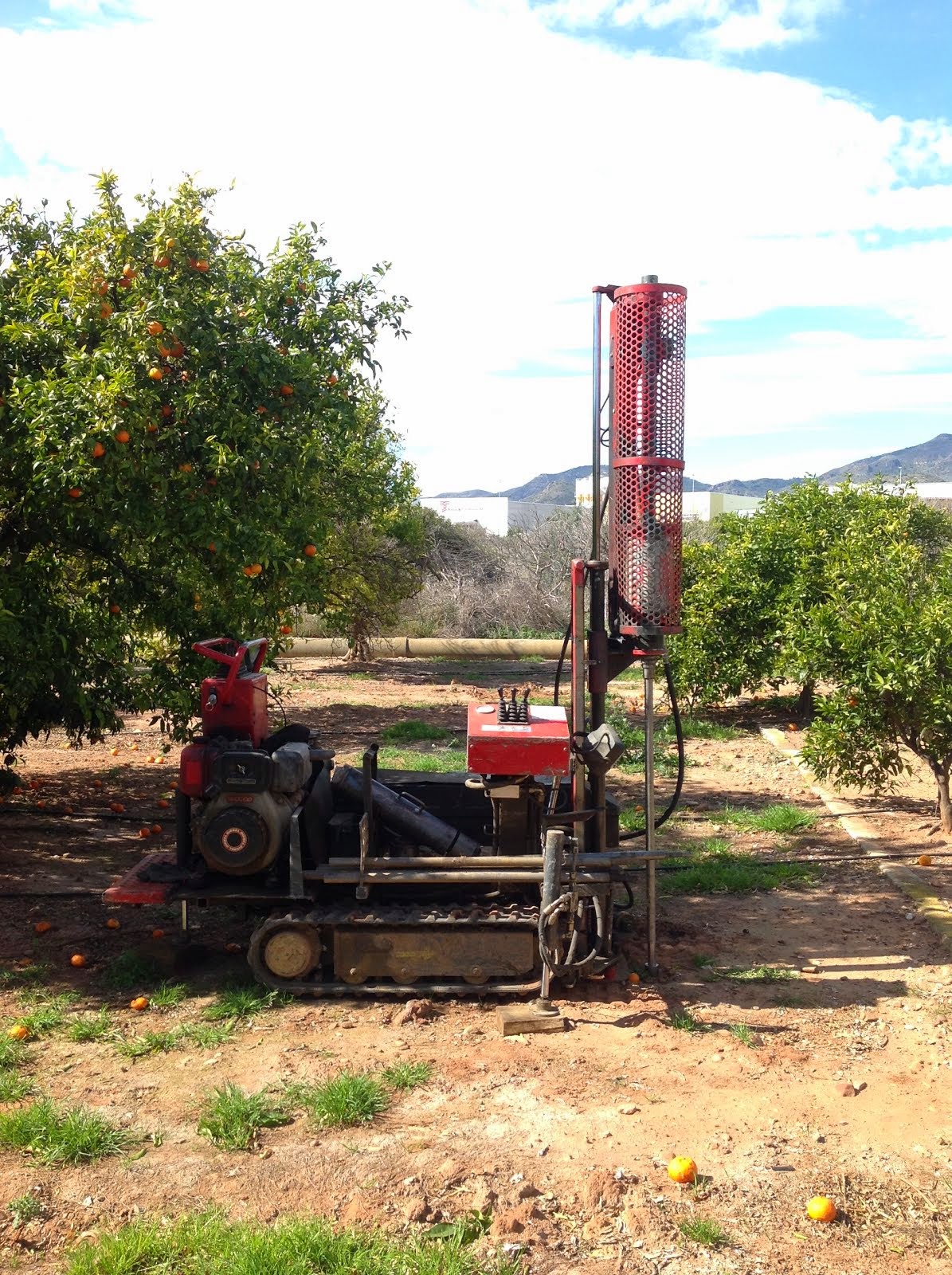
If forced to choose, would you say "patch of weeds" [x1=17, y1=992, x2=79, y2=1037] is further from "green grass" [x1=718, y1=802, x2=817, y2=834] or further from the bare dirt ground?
"green grass" [x1=718, y1=802, x2=817, y2=834]

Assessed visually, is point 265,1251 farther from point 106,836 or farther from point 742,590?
point 742,590

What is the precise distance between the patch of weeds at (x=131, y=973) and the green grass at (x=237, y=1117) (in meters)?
1.53

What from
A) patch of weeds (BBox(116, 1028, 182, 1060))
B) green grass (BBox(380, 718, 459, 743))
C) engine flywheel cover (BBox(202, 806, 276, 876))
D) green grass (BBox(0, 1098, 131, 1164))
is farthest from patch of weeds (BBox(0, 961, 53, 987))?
green grass (BBox(380, 718, 459, 743))

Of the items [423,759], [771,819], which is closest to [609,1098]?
[771,819]

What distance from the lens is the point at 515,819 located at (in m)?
6.18

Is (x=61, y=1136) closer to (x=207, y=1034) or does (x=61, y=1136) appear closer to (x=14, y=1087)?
(x=14, y=1087)

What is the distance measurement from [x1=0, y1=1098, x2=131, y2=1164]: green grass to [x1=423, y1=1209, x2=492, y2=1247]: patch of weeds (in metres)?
1.38

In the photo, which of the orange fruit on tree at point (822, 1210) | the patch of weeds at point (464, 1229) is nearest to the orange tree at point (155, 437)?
the patch of weeds at point (464, 1229)

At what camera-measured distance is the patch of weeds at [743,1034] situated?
5371 millimetres

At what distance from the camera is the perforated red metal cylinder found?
595 centimetres

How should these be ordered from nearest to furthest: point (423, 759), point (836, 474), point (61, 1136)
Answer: point (61, 1136) < point (423, 759) < point (836, 474)

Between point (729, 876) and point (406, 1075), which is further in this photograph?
point (729, 876)

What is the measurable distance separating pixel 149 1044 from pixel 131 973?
96 centimetres

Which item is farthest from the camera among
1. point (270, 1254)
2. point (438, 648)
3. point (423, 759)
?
point (438, 648)
